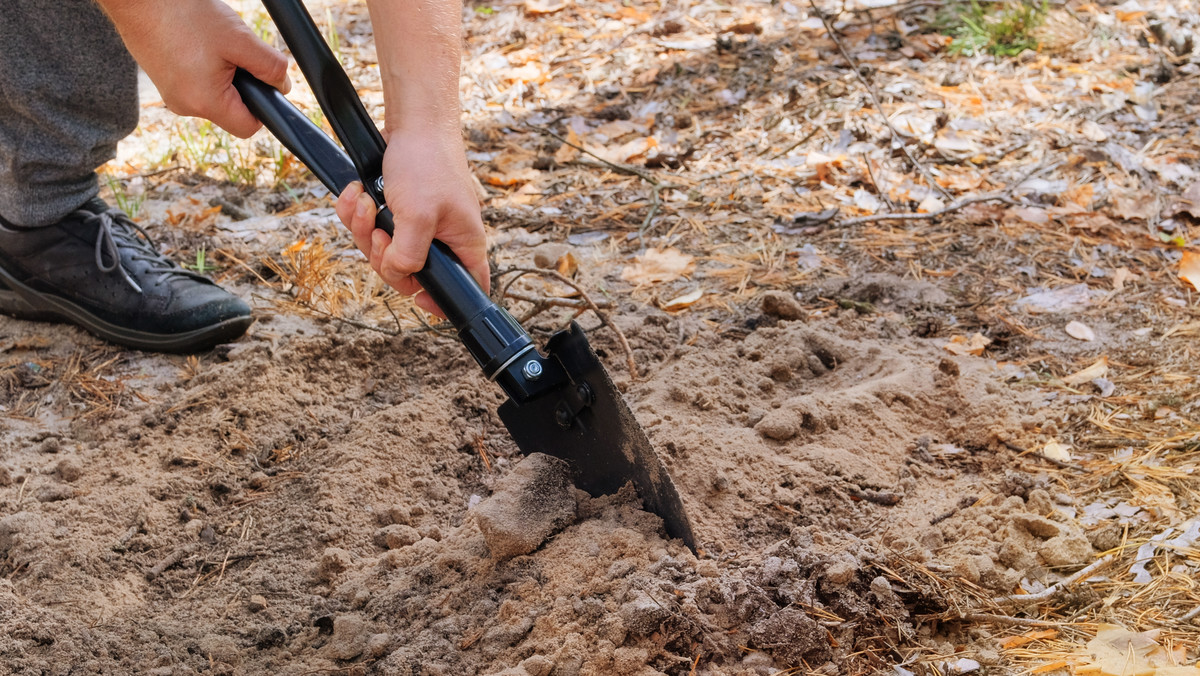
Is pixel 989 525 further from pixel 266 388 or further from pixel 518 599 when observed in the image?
pixel 266 388

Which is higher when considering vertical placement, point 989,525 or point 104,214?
point 104,214

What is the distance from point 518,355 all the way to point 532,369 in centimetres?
4

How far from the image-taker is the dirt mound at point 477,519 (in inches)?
56.4

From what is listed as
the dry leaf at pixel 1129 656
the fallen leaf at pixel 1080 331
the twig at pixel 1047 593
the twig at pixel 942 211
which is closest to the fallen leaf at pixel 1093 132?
the twig at pixel 942 211

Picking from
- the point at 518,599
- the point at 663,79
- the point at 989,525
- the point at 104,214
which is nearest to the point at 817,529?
the point at 989,525

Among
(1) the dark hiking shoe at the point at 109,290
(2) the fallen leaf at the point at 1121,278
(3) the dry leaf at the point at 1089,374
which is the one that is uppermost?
(1) the dark hiking shoe at the point at 109,290

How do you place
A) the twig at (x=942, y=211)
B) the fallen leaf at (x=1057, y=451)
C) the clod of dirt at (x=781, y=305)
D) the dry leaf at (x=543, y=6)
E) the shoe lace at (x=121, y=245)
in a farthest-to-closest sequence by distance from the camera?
the dry leaf at (x=543, y=6), the twig at (x=942, y=211), the shoe lace at (x=121, y=245), the clod of dirt at (x=781, y=305), the fallen leaf at (x=1057, y=451)

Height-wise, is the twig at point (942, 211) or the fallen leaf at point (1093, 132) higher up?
the twig at point (942, 211)

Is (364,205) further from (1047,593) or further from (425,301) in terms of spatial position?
(1047,593)

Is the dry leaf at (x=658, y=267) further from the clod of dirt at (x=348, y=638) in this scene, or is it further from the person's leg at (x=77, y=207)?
the clod of dirt at (x=348, y=638)

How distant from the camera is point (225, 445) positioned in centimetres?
209

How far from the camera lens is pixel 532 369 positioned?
5.39 feet

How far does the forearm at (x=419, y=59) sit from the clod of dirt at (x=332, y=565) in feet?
2.76

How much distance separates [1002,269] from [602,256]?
50.0 inches
